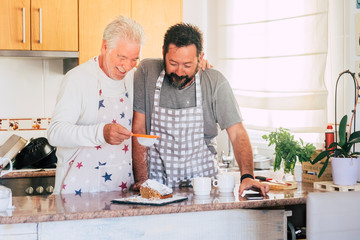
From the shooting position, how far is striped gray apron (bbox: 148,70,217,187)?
277cm

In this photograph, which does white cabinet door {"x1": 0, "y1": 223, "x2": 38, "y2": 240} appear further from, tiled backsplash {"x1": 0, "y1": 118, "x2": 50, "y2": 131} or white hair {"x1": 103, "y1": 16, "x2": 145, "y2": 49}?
tiled backsplash {"x1": 0, "y1": 118, "x2": 50, "y2": 131}

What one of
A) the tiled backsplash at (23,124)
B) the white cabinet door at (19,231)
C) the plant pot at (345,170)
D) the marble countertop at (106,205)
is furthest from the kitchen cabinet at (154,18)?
the white cabinet door at (19,231)

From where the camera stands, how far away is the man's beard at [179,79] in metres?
2.69

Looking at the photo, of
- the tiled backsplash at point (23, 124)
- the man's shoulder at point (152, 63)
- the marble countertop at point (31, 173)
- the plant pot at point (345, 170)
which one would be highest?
the man's shoulder at point (152, 63)

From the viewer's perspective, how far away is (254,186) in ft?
8.32

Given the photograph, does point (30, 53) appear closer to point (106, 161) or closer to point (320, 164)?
point (106, 161)

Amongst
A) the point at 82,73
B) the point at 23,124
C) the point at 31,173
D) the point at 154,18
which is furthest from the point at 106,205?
the point at 154,18

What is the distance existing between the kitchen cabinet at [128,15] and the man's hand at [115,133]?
5.49 ft

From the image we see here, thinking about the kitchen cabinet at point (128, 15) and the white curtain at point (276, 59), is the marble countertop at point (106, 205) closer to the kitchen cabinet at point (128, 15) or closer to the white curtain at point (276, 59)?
the white curtain at point (276, 59)

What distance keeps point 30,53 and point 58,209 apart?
194 centimetres

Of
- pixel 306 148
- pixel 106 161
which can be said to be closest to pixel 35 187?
pixel 106 161

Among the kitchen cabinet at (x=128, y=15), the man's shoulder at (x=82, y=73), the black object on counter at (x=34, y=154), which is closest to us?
the man's shoulder at (x=82, y=73)

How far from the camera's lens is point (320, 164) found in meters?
2.84

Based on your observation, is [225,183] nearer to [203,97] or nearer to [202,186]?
[202,186]
